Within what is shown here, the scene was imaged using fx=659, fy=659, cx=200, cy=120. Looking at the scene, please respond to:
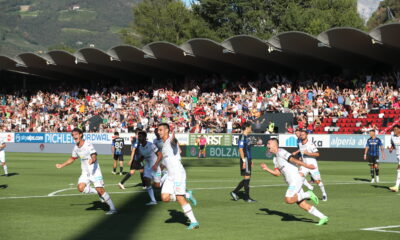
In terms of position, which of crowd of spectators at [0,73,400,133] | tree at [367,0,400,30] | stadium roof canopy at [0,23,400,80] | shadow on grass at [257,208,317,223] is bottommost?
shadow on grass at [257,208,317,223]

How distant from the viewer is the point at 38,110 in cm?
6969

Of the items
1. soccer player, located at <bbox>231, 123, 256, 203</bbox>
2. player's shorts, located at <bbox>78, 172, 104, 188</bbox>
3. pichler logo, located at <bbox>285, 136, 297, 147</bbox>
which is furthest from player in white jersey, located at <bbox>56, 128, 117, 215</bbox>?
pichler logo, located at <bbox>285, 136, 297, 147</bbox>

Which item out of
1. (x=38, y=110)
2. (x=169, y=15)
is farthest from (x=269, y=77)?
(x=169, y=15)

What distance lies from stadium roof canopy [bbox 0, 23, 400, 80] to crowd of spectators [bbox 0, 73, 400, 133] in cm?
149

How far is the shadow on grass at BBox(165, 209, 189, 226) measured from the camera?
14.6 metres

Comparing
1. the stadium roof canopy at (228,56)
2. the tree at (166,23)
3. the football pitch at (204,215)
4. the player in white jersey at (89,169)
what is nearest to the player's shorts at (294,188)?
the football pitch at (204,215)

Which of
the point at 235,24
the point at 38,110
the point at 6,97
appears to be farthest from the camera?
the point at 235,24

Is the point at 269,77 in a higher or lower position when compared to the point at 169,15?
lower

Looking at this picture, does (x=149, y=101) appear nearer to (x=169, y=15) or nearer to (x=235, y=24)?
(x=235, y=24)

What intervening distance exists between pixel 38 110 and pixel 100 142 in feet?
52.4

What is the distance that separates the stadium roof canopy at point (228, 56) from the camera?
45.8 meters

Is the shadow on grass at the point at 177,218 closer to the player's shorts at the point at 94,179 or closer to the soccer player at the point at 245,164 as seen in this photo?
the player's shorts at the point at 94,179

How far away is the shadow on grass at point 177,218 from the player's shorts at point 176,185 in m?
0.90

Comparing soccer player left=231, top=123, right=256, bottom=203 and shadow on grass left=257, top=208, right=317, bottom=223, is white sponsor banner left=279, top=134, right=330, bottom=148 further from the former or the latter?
shadow on grass left=257, top=208, right=317, bottom=223
